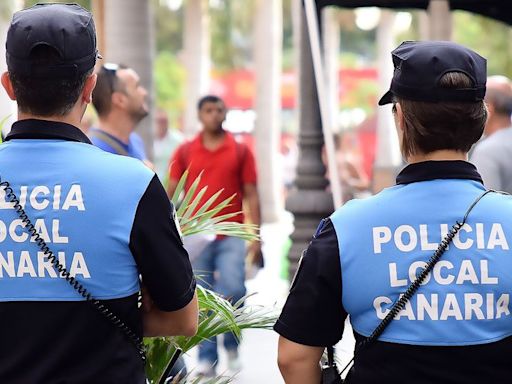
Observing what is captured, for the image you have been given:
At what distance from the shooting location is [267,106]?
25.0m

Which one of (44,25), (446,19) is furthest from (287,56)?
(44,25)

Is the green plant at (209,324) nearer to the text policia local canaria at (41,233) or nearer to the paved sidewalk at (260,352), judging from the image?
the paved sidewalk at (260,352)

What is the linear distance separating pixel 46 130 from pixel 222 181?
538cm

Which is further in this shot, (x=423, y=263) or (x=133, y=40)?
(x=133, y=40)

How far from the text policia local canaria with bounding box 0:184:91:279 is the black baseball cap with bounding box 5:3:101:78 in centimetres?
28

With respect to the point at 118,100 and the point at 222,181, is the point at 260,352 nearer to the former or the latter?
the point at 222,181

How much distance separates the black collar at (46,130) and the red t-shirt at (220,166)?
17.1 ft

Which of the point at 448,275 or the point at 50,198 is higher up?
the point at 50,198

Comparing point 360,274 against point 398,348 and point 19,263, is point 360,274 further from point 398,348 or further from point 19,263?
point 19,263

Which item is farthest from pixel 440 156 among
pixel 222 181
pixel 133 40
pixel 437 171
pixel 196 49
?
pixel 196 49

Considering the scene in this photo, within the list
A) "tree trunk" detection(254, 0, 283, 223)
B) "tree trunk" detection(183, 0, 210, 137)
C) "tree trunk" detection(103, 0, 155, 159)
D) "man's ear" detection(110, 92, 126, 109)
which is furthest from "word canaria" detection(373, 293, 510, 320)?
"tree trunk" detection(183, 0, 210, 137)

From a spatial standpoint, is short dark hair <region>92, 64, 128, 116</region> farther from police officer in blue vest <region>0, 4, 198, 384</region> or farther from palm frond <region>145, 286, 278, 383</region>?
police officer in blue vest <region>0, 4, 198, 384</region>

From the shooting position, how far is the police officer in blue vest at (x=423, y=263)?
259 centimetres

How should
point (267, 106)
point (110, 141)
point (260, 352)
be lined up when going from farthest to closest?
point (267, 106)
point (260, 352)
point (110, 141)
